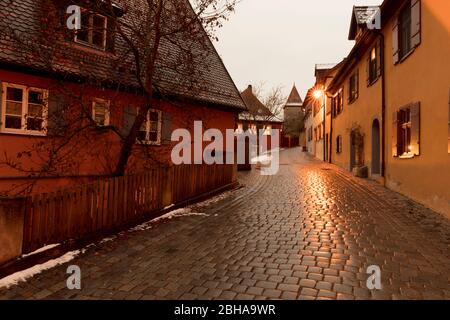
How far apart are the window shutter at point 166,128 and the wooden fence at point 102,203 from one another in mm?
3042

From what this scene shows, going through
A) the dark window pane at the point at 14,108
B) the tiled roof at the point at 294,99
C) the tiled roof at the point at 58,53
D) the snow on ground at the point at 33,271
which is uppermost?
the tiled roof at the point at 294,99

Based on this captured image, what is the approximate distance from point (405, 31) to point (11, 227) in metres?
11.3

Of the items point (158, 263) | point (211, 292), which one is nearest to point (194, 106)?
point (158, 263)

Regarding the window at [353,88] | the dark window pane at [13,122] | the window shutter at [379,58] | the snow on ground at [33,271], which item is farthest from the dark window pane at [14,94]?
the window at [353,88]

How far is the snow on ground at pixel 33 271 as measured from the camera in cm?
457

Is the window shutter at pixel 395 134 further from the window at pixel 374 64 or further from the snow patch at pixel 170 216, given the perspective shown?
the snow patch at pixel 170 216

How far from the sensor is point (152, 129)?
41.9ft

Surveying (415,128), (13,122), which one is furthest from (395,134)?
(13,122)

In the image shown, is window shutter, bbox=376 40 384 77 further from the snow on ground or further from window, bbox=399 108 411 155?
the snow on ground

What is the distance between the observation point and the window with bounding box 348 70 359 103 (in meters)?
16.4

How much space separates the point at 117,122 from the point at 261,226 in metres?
6.33

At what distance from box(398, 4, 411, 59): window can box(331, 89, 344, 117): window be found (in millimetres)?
9754

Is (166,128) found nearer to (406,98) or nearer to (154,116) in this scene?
(154,116)

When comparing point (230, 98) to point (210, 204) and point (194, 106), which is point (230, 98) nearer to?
point (194, 106)
